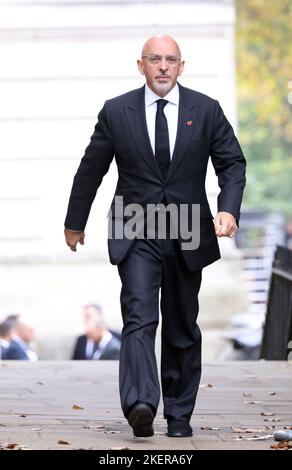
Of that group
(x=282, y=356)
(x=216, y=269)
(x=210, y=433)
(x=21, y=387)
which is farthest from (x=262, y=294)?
(x=210, y=433)

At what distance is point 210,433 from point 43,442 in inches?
37.5

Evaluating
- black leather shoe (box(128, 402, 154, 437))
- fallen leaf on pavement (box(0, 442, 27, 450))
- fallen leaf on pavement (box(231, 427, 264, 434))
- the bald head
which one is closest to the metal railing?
fallen leaf on pavement (box(231, 427, 264, 434))

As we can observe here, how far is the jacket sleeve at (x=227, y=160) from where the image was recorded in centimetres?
711

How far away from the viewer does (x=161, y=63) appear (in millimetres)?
7020

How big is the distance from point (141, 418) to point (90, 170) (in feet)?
4.37

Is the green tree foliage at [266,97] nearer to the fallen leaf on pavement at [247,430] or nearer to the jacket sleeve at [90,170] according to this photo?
the fallen leaf on pavement at [247,430]

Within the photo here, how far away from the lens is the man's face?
23.0 feet

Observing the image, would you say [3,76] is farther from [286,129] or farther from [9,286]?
[286,129]

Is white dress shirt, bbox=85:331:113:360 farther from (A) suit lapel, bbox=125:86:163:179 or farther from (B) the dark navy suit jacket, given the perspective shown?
(A) suit lapel, bbox=125:86:163:179

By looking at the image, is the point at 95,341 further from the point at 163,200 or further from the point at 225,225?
the point at 225,225

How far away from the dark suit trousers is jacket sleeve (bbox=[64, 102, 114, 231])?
1.22ft

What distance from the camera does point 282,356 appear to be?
43.7 feet

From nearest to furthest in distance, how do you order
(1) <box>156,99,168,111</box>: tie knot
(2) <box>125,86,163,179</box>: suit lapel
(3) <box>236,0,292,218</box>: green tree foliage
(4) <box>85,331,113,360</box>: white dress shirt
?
(2) <box>125,86,163,179</box>: suit lapel, (1) <box>156,99,168,111</box>: tie knot, (4) <box>85,331,113,360</box>: white dress shirt, (3) <box>236,0,292,218</box>: green tree foliage

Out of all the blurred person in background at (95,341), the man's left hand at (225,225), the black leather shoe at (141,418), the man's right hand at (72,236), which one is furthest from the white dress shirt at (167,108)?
the blurred person in background at (95,341)
